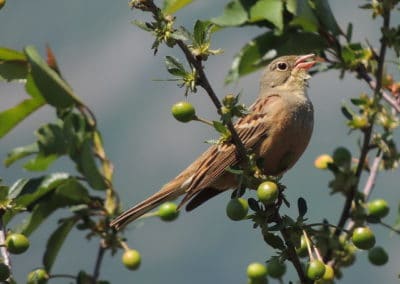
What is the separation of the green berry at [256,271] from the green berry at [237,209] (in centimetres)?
27

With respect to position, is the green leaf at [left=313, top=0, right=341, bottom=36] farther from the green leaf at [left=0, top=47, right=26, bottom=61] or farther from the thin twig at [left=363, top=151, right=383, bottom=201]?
the thin twig at [left=363, top=151, right=383, bottom=201]

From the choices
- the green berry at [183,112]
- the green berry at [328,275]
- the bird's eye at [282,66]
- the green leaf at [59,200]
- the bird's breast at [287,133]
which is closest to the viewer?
the green leaf at [59,200]

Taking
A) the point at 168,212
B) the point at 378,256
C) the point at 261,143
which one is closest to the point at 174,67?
the point at 168,212

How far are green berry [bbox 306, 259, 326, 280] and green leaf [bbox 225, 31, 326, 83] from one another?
102 centimetres

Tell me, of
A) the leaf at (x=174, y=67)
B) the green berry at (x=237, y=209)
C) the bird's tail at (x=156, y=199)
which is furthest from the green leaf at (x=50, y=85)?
the bird's tail at (x=156, y=199)

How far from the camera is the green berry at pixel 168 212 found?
4.08 meters

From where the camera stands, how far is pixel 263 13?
213 centimetres

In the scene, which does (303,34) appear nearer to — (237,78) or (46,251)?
(237,78)

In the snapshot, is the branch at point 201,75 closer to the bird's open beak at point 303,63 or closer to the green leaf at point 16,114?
the green leaf at point 16,114

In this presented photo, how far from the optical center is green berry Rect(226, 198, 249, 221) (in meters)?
3.32

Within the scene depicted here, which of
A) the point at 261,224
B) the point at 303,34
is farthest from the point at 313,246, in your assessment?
the point at 303,34

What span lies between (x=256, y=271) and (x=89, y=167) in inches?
41.5

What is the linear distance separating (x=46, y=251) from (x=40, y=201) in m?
0.27

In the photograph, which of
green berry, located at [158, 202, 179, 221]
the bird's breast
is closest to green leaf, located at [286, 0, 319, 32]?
green berry, located at [158, 202, 179, 221]
